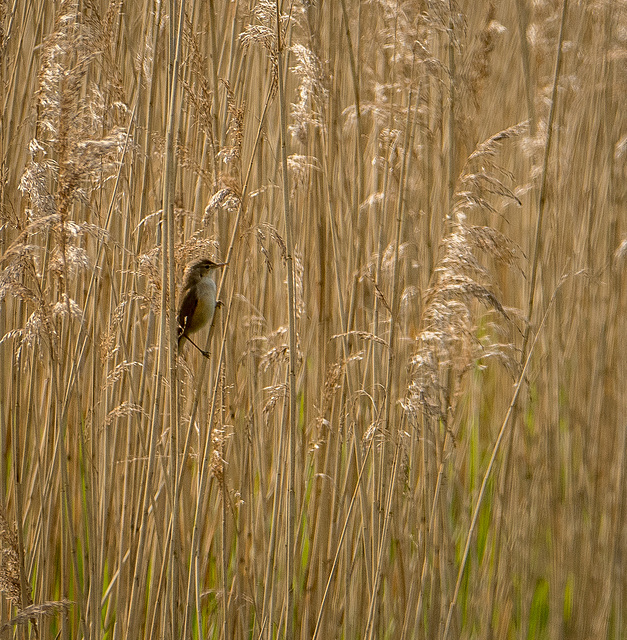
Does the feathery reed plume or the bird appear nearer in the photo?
the feathery reed plume

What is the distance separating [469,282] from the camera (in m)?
1.45

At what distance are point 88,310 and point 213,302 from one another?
342mm

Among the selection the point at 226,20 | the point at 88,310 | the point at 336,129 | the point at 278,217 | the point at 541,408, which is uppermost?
the point at 226,20

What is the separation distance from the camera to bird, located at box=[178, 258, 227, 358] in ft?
6.84

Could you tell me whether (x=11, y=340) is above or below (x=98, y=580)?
above

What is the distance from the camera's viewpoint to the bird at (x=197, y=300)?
2086 millimetres

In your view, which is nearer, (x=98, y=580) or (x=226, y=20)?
(x=98, y=580)

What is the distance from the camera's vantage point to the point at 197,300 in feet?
A: 6.95

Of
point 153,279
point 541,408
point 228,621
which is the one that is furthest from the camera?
point 541,408

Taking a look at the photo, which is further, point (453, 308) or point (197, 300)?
point (197, 300)

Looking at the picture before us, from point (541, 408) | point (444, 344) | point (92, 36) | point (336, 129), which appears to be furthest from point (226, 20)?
point (541, 408)

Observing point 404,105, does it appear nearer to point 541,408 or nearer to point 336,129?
point 336,129

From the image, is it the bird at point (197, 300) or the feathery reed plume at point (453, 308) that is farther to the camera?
the bird at point (197, 300)

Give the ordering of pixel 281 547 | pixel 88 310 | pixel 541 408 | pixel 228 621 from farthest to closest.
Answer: pixel 541 408 < pixel 281 547 < pixel 88 310 < pixel 228 621
